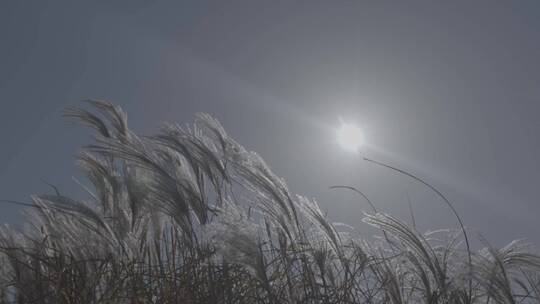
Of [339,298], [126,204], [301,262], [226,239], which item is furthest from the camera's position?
[126,204]

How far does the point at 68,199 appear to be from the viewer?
2781 mm

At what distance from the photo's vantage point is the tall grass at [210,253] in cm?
248

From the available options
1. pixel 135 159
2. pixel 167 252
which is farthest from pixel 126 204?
pixel 135 159

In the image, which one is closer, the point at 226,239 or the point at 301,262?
the point at 226,239

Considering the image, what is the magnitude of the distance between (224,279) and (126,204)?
2.46 ft

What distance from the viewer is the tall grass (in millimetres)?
2480

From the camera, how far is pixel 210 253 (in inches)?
103

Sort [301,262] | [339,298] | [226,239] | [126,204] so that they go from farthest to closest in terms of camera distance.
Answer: [126,204]
[301,262]
[339,298]
[226,239]

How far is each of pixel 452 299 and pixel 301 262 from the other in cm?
71

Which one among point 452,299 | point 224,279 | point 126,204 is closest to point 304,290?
point 224,279

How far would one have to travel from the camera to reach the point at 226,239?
211 cm

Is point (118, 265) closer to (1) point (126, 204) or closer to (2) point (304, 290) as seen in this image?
(1) point (126, 204)

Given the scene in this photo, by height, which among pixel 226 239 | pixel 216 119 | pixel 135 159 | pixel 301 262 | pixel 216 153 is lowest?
pixel 226 239

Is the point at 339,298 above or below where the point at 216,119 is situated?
below
